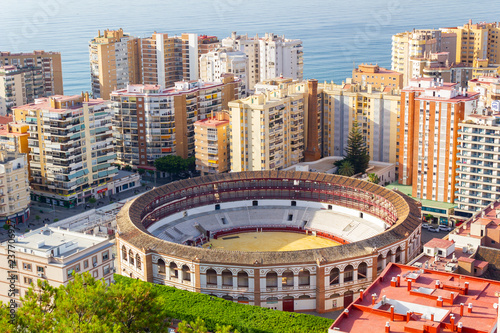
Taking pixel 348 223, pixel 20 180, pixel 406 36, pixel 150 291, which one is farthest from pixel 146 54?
pixel 150 291

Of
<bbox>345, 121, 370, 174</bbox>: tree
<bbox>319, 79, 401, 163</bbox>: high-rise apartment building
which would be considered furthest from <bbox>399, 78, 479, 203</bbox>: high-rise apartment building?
<bbox>319, 79, 401, 163</bbox>: high-rise apartment building

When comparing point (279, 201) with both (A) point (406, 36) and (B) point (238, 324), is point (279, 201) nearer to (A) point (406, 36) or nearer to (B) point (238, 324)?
(B) point (238, 324)

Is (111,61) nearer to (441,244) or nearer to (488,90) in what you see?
(488,90)

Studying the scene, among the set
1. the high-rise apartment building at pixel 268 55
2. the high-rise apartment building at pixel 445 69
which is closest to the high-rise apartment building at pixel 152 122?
the high-rise apartment building at pixel 268 55

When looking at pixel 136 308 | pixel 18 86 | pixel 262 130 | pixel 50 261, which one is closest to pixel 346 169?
pixel 262 130

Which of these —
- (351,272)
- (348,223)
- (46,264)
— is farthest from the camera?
(348,223)

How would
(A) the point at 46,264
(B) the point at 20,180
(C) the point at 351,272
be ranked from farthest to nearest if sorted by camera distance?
(B) the point at 20,180, (C) the point at 351,272, (A) the point at 46,264
